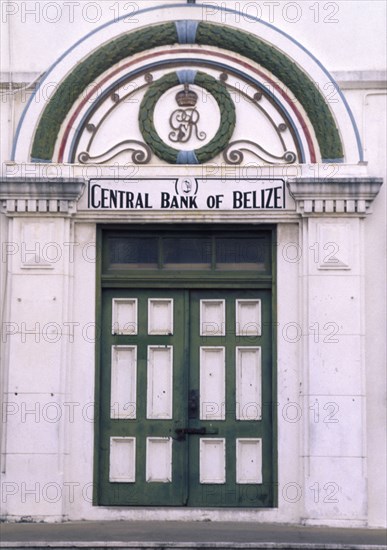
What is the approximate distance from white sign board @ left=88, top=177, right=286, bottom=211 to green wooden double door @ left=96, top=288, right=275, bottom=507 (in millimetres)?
989

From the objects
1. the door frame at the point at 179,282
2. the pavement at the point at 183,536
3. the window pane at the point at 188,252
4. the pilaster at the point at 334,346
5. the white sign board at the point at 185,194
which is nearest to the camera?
the pavement at the point at 183,536

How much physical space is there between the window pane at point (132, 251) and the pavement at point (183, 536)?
2890mm

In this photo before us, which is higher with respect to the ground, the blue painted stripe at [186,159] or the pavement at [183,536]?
the blue painted stripe at [186,159]

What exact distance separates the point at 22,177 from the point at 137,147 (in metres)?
1.33

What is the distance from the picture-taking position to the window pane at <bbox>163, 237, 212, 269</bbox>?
14.4m

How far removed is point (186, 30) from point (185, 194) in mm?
1850

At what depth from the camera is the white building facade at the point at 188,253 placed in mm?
13930

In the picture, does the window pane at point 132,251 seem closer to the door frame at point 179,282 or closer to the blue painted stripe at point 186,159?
the door frame at point 179,282

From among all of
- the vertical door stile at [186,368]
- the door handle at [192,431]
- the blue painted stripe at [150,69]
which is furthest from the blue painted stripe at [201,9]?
the door handle at [192,431]

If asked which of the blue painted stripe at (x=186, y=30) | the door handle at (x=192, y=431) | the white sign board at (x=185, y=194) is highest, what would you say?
the blue painted stripe at (x=186, y=30)

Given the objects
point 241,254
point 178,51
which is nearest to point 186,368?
point 241,254

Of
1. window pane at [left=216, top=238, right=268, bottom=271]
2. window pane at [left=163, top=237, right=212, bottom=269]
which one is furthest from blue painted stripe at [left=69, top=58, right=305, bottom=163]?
window pane at [left=163, top=237, right=212, bottom=269]

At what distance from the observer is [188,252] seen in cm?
1446

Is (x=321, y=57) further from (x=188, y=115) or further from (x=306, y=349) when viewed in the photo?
(x=306, y=349)
